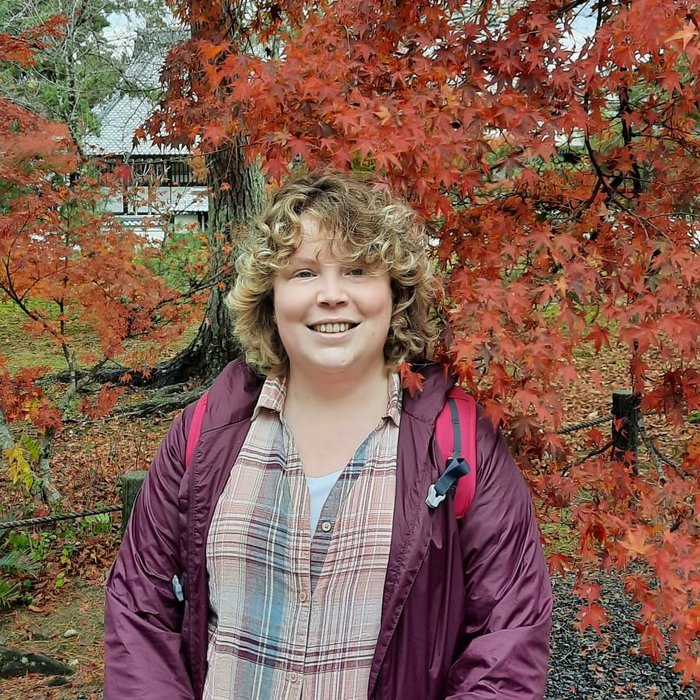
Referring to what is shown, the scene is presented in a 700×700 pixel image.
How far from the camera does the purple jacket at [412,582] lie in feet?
4.97

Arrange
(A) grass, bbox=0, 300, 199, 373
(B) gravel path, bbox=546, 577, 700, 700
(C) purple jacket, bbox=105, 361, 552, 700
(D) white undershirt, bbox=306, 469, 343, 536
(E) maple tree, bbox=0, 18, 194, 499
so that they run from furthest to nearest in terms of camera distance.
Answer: (A) grass, bbox=0, 300, 199, 373 < (E) maple tree, bbox=0, 18, 194, 499 < (B) gravel path, bbox=546, 577, 700, 700 < (D) white undershirt, bbox=306, 469, 343, 536 < (C) purple jacket, bbox=105, 361, 552, 700

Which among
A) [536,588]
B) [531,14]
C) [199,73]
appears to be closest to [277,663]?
[536,588]

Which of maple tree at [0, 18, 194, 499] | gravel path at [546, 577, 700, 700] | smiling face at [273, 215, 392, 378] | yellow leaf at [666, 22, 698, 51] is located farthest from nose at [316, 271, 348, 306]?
maple tree at [0, 18, 194, 499]

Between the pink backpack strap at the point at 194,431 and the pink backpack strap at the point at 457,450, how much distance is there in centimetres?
56

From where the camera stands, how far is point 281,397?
1.78 metres

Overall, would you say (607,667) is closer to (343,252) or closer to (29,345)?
(343,252)

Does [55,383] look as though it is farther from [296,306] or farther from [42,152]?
[296,306]

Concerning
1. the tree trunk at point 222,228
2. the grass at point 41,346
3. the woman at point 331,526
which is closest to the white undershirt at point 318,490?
the woman at point 331,526

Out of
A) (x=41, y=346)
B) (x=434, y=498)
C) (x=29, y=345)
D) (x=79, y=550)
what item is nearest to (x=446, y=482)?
(x=434, y=498)

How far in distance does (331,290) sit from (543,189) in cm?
117

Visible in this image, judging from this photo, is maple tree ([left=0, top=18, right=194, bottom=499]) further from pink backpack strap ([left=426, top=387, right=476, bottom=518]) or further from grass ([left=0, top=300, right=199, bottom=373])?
grass ([left=0, top=300, right=199, bottom=373])

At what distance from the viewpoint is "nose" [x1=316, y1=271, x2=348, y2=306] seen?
160cm

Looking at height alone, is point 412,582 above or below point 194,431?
below

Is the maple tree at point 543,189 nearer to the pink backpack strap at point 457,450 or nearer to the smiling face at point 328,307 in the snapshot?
the pink backpack strap at point 457,450
